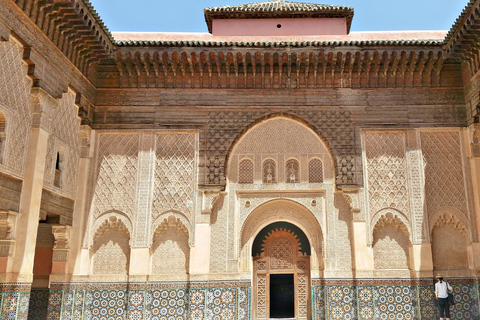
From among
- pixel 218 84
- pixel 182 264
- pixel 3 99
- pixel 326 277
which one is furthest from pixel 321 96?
pixel 3 99

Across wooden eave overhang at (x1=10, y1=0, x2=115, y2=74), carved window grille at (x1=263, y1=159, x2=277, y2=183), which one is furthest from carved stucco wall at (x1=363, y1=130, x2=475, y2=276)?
wooden eave overhang at (x1=10, y1=0, x2=115, y2=74)

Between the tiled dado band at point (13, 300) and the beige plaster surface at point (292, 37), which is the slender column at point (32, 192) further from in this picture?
the beige plaster surface at point (292, 37)

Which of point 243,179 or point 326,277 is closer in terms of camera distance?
point 326,277

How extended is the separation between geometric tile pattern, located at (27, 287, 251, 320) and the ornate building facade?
2cm

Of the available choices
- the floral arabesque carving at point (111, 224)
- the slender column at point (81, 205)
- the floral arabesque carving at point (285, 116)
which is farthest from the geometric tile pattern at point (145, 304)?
the floral arabesque carving at point (285, 116)

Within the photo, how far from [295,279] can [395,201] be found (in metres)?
2.16

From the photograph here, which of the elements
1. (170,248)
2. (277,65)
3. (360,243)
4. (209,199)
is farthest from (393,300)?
(277,65)

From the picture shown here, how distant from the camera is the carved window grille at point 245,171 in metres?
7.87

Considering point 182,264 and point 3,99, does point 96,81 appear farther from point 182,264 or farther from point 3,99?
point 182,264

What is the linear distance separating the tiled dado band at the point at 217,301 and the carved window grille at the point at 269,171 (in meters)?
1.90

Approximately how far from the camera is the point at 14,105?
547cm

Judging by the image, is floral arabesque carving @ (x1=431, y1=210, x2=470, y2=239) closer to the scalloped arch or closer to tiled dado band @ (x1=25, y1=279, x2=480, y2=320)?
tiled dado band @ (x1=25, y1=279, x2=480, y2=320)

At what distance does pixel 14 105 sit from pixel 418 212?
613cm

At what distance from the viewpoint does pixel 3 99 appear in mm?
5219
